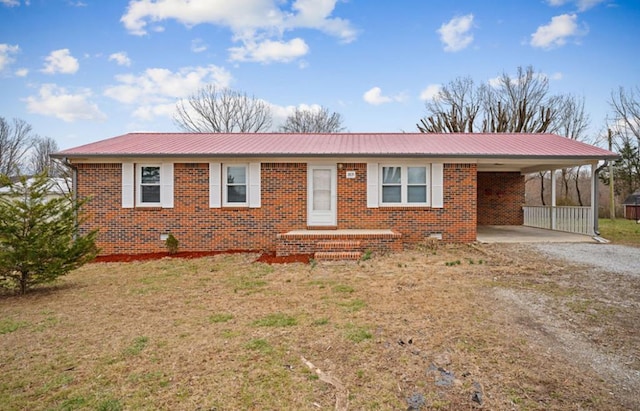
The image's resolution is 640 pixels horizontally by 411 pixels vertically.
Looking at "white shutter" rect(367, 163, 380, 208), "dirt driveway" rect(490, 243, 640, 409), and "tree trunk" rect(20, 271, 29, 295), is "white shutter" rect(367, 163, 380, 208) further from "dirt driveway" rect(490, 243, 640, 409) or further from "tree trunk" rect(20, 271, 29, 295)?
"tree trunk" rect(20, 271, 29, 295)

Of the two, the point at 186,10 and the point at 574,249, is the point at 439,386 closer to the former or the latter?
the point at 574,249

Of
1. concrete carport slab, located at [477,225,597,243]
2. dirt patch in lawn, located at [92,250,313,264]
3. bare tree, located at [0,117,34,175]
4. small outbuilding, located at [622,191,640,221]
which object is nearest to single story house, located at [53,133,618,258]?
dirt patch in lawn, located at [92,250,313,264]

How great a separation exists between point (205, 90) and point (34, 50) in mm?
14328

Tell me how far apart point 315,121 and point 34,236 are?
28.6 meters

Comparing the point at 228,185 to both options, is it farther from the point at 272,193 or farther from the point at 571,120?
the point at 571,120

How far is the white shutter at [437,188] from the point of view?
1031cm

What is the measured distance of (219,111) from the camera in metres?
29.2

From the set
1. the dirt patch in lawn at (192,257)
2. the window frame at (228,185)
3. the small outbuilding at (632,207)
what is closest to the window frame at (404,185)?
the dirt patch in lawn at (192,257)

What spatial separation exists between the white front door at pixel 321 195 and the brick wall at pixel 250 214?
18cm

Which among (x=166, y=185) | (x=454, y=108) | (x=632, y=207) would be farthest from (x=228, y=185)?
(x=454, y=108)

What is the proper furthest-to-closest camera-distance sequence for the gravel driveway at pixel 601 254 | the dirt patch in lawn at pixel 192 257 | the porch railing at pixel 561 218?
1. the porch railing at pixel 561 218
2. the dirt patch in lawn at pixel 192 257
3. the gravel driveway at pixel 601 254

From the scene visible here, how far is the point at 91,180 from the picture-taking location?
1018cm

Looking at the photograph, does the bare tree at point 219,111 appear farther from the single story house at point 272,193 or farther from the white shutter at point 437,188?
the white shutter at point 437,188

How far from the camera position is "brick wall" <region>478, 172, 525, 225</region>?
15.1m
